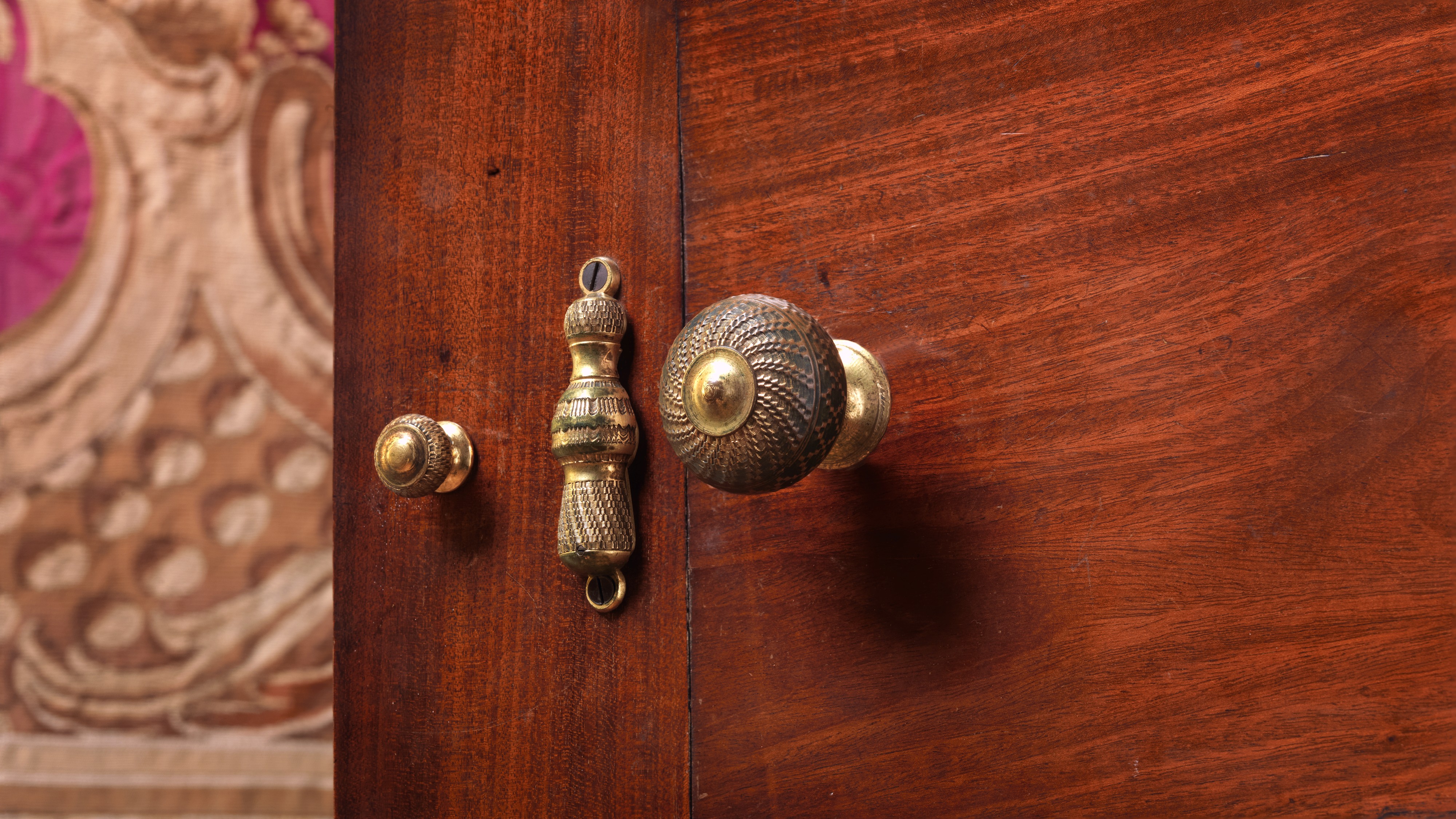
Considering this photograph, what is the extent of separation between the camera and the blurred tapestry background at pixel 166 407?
1.35 m

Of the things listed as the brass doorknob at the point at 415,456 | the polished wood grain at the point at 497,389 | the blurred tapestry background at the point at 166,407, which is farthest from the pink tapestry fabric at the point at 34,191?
the brass doorknob at the point at 415,456

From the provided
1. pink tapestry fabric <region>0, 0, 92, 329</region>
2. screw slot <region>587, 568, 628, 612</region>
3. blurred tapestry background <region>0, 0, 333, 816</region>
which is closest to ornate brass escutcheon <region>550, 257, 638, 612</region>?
screw slot <region>587, 568, 628, 612</region>

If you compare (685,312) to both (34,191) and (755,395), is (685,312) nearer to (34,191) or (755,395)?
(755,395)

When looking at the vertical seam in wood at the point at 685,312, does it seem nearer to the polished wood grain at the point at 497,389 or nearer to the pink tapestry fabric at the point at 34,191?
the polished wood grain at the point at 497,389

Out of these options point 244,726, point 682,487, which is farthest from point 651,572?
point 244,726

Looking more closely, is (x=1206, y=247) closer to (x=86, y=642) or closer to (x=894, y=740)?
(x=894, y=740)

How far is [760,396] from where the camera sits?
1.24 feet

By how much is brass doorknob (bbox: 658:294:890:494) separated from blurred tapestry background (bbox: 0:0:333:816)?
1.24 meters

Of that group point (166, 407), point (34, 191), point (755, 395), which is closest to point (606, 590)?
point (755, 395)

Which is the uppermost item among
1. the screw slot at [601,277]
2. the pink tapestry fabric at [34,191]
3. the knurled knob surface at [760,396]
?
the pink tapestry fabric at [34,191]

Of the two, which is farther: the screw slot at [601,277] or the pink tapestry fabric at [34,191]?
the pink tapestry fabric at [34,191]

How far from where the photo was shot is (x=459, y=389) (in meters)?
0.56

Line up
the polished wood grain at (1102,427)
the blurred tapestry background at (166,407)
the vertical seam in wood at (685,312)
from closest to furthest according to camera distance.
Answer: the polished wood grain at (1102,427) < the vertical seam in wood at (685,312) < the blurred tapestry background at (166,407)

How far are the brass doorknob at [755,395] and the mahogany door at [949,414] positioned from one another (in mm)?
74
